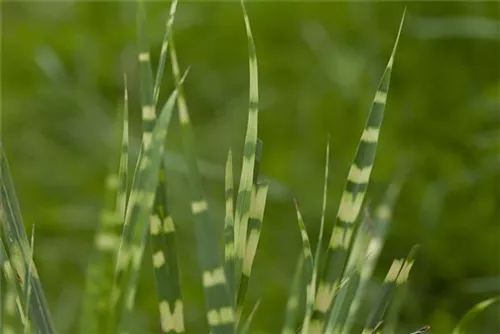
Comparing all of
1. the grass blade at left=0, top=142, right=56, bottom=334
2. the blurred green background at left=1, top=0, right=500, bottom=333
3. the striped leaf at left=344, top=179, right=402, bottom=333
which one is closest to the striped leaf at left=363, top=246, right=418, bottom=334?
the striped leaf at left=344, top=179, right=402, bottom=333

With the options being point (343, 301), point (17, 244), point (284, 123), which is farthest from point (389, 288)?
point (284, 123)

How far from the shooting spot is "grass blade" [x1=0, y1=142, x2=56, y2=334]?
11.1 inches

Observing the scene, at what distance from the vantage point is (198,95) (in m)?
1.08

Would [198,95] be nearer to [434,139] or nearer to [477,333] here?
[434,139]

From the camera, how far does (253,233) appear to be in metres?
0.30

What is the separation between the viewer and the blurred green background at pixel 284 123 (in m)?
0.77

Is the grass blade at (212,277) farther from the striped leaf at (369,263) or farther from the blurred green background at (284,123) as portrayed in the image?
the blurred green background at (284,123)

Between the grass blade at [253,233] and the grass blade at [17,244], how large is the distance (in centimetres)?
7

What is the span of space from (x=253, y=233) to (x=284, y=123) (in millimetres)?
664

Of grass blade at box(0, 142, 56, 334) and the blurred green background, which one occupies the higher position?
grass blade at box(0, 142, 56, 334)

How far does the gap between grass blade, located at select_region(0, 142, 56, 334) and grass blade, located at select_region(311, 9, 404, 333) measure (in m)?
0.09

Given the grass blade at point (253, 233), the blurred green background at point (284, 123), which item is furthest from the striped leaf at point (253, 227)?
the blurred green background at point (284, 123)

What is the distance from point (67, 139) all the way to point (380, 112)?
816mm

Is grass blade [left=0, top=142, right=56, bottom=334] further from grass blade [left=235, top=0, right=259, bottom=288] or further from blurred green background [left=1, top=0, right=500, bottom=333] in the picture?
blurred green background [left=1, top=0, right=500, bottom=333]
